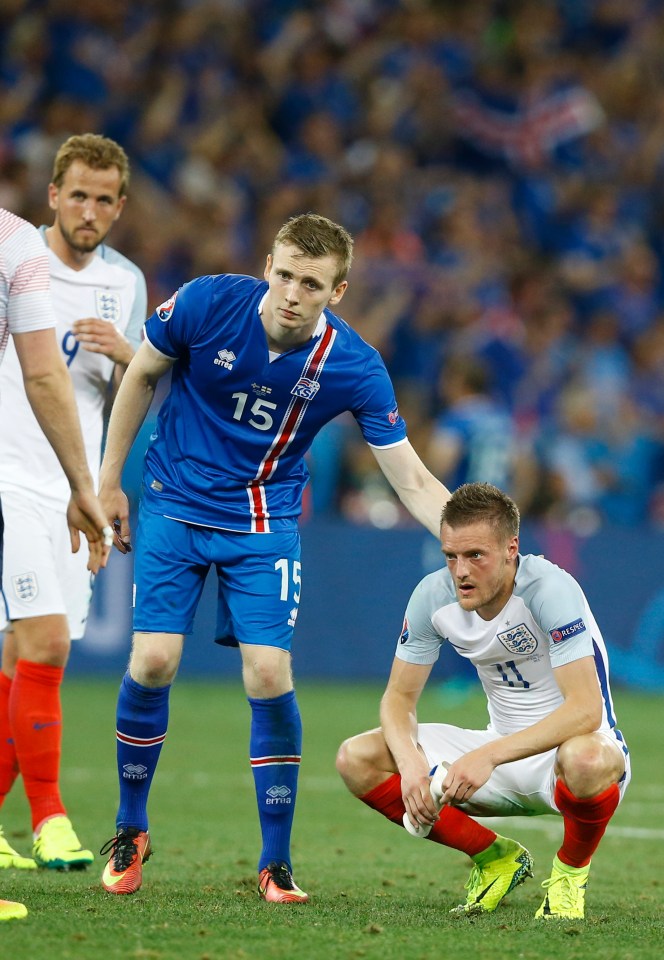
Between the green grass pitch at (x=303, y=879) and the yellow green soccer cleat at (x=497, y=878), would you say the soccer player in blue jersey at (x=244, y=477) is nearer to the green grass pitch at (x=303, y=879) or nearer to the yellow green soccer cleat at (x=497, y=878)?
the green grass pitch at (x=303, y=879)

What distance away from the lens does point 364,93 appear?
16.4m

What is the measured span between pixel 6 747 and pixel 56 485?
109 cm

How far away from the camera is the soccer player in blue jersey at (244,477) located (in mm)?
5199

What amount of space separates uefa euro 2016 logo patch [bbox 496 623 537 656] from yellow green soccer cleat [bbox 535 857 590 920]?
714 millimetres

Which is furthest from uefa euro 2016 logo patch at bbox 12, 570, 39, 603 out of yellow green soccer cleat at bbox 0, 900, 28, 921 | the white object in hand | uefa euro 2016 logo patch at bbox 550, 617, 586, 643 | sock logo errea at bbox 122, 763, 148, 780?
uefa euro 2016 logo patch at bbox 550, 617, 586, 643

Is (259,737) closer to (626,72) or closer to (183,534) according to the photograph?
(183,534)

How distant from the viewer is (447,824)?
5.17 meters

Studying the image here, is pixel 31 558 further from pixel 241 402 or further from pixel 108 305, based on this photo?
pixel 108 305

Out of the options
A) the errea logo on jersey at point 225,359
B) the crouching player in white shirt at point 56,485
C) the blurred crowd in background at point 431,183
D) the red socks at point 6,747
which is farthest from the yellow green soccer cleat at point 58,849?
the blurred crowd in background at point 431,183

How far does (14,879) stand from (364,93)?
12.5m

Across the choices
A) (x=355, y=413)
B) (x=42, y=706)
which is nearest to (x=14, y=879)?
(x=42, y=706)

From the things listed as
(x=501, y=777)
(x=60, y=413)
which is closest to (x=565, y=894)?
(x=501, y=777)

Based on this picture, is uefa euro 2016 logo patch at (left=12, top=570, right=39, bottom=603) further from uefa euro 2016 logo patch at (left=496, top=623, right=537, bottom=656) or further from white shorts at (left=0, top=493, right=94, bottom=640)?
uefa euro 2016 logo patch at (left=496, top=623, right=537, bottom=656)

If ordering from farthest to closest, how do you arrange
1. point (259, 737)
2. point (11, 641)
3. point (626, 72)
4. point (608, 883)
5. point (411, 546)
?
point (626, 72) → point (411, 546) → point (11, 641) → point (608, 883) → point (259, 737)
